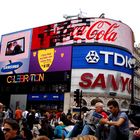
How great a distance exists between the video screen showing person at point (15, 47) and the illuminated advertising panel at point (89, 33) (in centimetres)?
466

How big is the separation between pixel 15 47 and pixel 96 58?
54.5 ft

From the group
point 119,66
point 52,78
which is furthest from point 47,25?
point 119,66

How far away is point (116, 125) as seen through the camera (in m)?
6.82

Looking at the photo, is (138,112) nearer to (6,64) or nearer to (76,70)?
(76,70)

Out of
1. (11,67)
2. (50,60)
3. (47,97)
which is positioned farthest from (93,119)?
(11,67)

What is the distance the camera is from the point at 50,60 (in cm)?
5603

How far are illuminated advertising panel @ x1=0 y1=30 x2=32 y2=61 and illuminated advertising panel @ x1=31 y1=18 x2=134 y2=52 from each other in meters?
3.87

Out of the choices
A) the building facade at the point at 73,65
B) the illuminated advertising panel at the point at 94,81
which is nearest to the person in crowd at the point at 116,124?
the building facade at the point at 73,65

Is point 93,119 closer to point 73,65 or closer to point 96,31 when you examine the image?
point 73,65

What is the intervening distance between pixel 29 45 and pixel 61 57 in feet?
26.2

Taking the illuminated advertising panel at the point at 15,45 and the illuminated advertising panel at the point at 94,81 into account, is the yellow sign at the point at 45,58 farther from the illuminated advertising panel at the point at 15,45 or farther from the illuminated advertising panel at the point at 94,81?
the illuminated advertising panel at the point at 94,81

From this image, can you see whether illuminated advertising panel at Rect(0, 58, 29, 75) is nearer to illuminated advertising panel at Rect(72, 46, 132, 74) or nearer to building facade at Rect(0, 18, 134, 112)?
building facade at Rect(0, 18, 134, 112)

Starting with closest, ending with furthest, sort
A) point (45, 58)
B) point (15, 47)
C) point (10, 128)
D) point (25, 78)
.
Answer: point (10, 128) < point (45, 58) < point (25, 78) < point (15, 47)

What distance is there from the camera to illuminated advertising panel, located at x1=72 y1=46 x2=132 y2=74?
2067 inches
